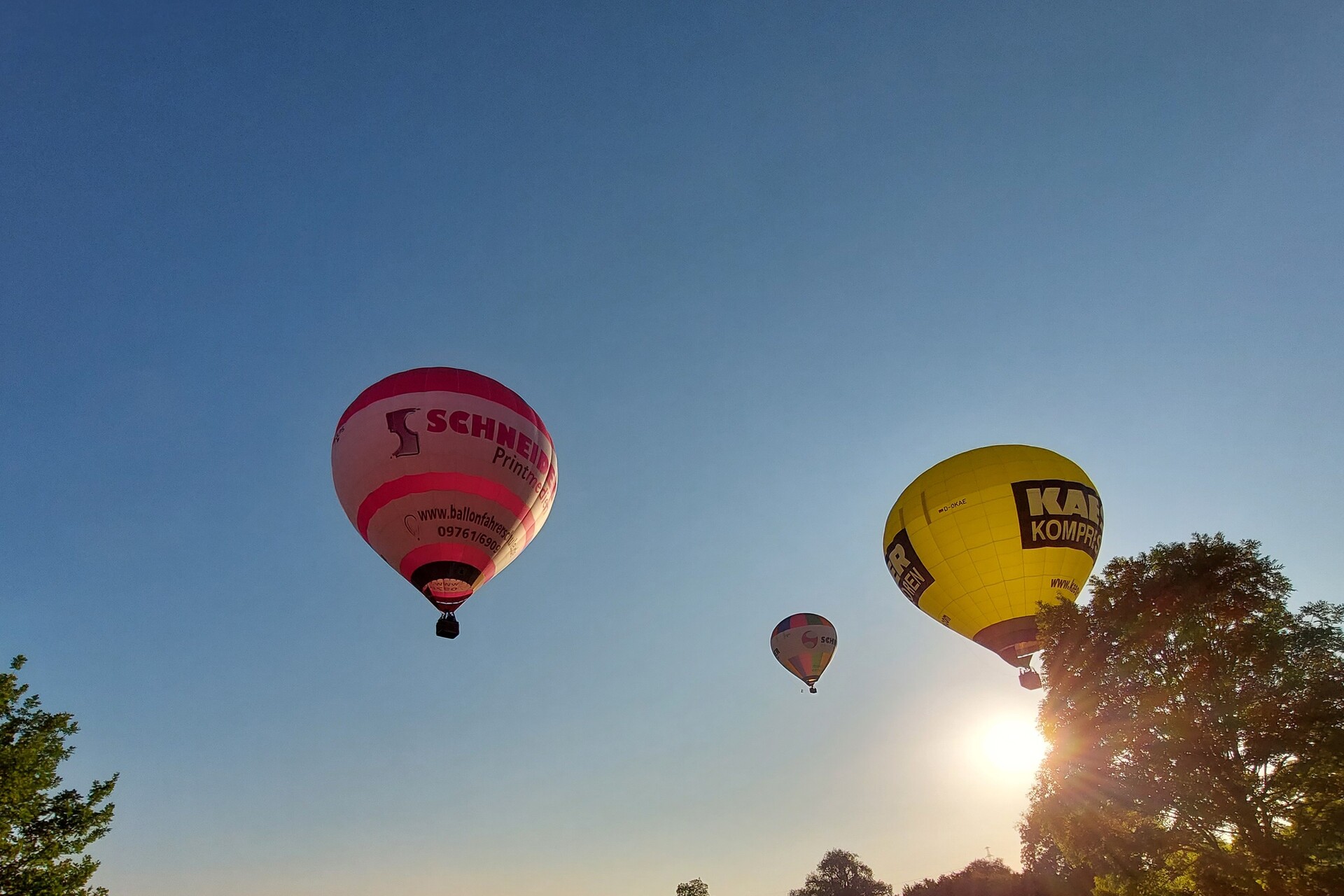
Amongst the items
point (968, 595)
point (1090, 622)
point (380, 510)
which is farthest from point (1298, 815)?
point (380, 510)

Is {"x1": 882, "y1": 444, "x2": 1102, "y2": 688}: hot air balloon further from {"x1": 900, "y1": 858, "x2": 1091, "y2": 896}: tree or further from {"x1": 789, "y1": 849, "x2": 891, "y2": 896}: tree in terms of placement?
{"x1": 789, "y1": 849, "x2": 891, "y2": 896}: tree

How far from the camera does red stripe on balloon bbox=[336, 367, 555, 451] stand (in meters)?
19.0

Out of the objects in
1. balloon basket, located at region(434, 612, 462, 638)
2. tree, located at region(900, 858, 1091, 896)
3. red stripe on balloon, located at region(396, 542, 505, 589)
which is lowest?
tree, located at region(900, 858, 1091, 896)

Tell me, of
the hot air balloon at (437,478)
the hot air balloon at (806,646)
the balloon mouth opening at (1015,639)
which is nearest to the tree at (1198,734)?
the balloon mouth opening at (1015,639)

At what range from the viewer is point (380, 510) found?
18359 mm

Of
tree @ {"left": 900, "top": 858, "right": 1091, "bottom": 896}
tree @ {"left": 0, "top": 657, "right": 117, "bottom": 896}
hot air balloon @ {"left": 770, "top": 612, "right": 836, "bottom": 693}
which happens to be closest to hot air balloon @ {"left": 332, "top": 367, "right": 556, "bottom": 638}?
tree @ {"left": 0, "top": 657, "right": 117, "bottom": 896}

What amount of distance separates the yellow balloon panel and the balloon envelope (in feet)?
46.9

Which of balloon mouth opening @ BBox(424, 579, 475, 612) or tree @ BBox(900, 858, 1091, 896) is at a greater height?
balloon mouth opening @ BBox(424, 579, 475, 612)

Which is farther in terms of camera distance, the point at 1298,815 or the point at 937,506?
the point at 937,506

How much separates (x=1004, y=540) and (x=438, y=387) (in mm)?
18487

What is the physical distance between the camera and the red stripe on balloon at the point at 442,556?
59.9ft

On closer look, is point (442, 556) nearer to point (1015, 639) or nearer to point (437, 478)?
point (437, 478)

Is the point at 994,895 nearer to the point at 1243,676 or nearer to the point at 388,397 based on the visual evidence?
the point at 1243,676

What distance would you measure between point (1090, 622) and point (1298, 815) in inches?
213
